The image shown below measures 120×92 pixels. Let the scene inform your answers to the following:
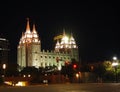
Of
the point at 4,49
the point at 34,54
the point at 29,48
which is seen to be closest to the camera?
the point at 34,54

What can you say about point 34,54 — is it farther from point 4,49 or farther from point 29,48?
point 4,49

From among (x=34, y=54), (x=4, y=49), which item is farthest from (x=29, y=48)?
(x=4, y=49)

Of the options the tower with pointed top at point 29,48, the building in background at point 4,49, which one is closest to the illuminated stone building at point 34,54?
the tower with pointed top at point 29,48

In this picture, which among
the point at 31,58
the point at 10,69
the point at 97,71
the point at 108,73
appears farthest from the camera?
the point at 31,58

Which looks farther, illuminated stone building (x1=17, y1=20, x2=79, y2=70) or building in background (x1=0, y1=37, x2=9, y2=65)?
building in background (x1=0, y1=37, x2=9, y2=65)

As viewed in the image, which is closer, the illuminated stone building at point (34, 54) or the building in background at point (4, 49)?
the illuminated stone building at point (34, 54)

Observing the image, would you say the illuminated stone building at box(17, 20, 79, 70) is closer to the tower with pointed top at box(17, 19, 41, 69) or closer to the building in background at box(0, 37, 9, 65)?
the tower with pointed top at box(17, 19, 41, 69)

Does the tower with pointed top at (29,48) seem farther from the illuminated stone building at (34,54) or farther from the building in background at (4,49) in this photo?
the building in background at (4,49)

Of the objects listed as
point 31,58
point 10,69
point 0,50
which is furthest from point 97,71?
point 0,50

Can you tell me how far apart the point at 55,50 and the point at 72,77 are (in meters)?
83.8

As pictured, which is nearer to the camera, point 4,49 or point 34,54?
point 34,54

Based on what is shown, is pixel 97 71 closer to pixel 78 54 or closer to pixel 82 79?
pixel 82 79

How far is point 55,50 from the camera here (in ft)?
527

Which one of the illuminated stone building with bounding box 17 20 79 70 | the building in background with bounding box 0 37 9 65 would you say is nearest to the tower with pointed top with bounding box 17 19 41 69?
the illuminated stone building with bounding box 17 20 79 70
